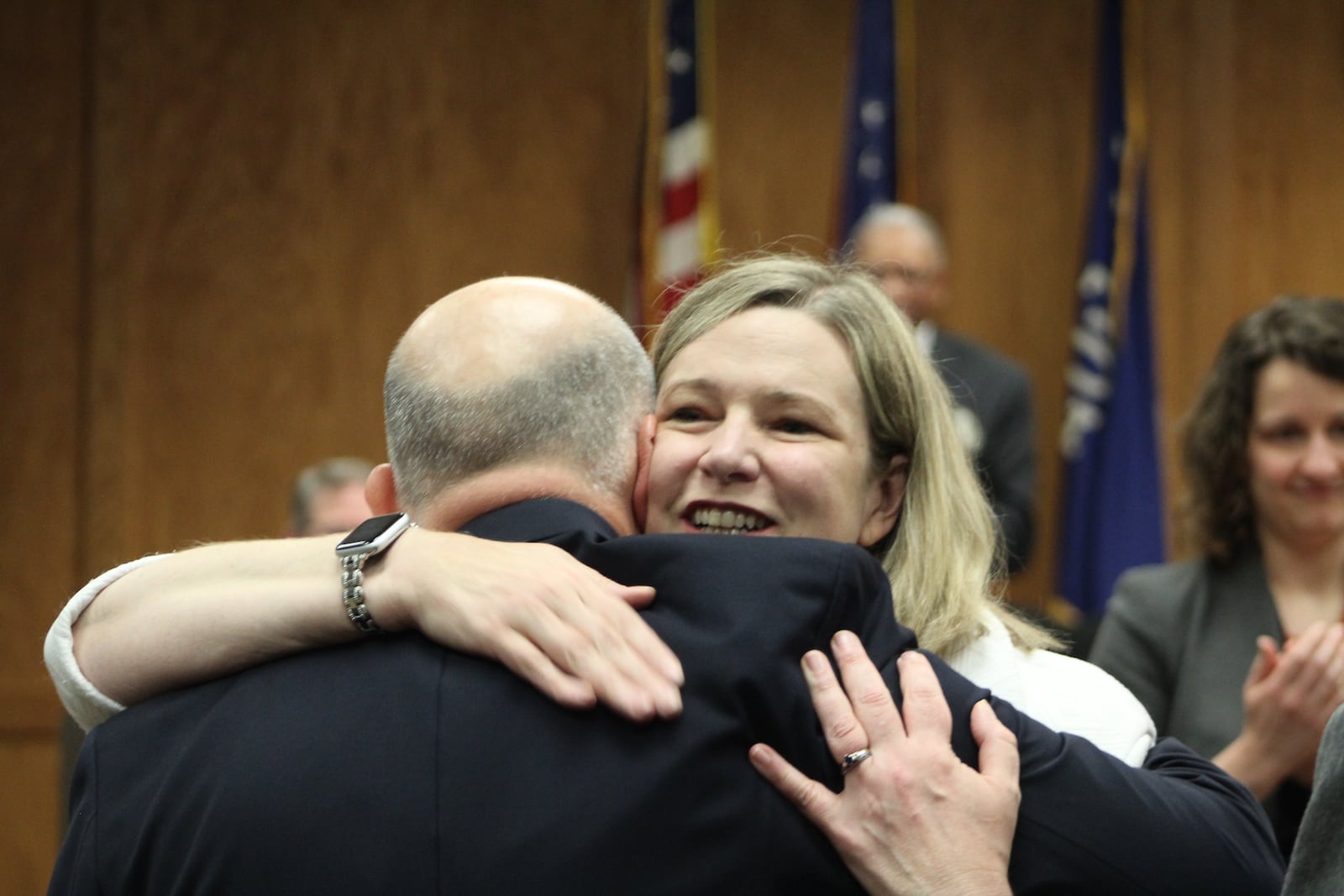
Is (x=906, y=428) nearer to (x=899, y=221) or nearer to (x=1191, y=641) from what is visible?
(x=1191, y=641)

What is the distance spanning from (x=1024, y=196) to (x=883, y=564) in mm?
3689

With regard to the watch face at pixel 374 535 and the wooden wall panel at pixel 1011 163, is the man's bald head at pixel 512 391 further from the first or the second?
the wooden wall panel at pixel 1011 163

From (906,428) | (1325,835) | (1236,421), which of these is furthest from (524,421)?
(1236,421)

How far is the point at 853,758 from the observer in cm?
146

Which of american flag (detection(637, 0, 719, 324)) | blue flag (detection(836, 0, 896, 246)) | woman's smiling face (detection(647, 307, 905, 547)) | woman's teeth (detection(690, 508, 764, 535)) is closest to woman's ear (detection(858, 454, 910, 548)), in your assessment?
woman's smiling face (detection(647, 307, 905, 547))

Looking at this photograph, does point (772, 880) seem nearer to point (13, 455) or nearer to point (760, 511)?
point (760, 511)

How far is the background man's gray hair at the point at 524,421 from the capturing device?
1.57 metres

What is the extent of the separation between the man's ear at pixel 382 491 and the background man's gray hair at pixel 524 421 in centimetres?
8

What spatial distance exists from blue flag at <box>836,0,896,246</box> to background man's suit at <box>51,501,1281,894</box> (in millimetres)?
3712

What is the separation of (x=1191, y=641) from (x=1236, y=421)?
17.3 inches

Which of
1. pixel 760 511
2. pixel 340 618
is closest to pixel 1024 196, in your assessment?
pixel 760 511

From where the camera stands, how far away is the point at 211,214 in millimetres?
5277

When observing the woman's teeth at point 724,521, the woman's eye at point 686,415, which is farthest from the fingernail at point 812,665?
the woman's eye at point 686,415

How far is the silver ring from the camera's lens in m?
1.46
